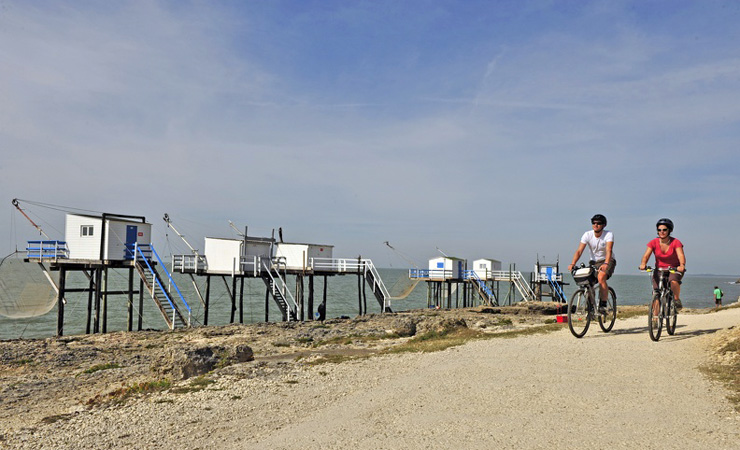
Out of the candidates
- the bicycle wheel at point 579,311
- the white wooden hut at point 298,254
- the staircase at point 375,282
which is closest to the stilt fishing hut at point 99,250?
the white wooden hut at point 298,254

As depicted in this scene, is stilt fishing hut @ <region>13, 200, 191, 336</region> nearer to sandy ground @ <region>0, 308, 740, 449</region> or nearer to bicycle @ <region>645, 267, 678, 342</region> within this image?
sandy ground @ <region>0, 308, 740, 449</region>

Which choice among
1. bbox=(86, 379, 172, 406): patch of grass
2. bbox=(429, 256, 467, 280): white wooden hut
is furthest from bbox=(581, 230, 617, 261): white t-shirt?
bbox=(429, 256, 467, 280): white wooden hut

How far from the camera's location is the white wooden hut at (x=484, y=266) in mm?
57906

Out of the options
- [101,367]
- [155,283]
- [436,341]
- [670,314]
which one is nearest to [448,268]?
[155,283]

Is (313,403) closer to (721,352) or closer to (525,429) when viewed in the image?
(525,429)

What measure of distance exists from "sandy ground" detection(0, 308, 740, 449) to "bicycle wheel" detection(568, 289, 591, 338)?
0.45 meters

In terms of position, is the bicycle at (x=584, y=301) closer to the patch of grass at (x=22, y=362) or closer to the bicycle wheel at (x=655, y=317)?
the bicycle wheel at (x=655, y=317)

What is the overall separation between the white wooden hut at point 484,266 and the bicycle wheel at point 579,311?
4639 cm

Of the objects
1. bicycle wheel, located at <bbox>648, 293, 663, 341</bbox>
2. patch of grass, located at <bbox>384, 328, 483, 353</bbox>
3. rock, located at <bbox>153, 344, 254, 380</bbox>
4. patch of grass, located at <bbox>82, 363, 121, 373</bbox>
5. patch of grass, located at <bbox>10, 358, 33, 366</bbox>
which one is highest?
bicycle wheel, located at <bbox>648, 293, 663, 341</bbox>

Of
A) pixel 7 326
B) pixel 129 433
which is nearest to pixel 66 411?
pixel 129 433

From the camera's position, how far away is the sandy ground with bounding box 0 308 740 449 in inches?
239

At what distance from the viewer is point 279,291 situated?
35344 mm

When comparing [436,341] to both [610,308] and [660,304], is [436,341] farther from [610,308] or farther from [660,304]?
[660,304]

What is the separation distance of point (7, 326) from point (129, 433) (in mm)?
41771
